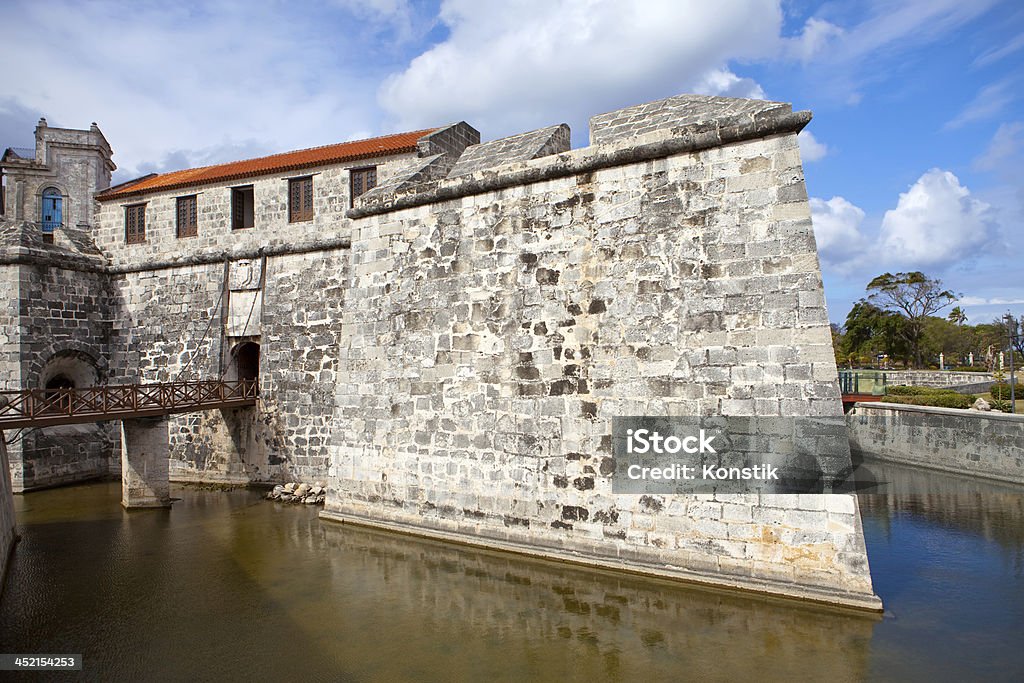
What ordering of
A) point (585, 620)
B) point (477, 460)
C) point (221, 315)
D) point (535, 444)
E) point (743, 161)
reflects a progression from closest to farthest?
point (585, 620) < point (743, 161) < point (535, 444) < point (477, 460) < point (221, 315)

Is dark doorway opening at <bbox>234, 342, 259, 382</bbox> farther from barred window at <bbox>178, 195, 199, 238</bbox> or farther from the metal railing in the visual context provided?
the metal railing

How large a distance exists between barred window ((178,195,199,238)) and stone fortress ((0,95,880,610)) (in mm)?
82

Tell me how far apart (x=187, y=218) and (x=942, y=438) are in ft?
71.0

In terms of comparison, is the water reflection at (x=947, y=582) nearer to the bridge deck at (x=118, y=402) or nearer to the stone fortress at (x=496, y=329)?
the stone fortress at (x=496, y=329)

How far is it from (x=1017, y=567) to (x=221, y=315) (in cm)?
1665

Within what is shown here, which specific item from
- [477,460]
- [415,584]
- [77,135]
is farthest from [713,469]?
[77,135]

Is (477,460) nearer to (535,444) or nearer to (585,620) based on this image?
(535,444)

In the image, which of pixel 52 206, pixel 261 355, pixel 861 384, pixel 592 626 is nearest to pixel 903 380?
pixel 861 384

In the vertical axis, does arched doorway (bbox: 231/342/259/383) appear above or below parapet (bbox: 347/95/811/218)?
below

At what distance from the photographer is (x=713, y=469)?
24.8 ft

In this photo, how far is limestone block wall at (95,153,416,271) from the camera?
47.2ft

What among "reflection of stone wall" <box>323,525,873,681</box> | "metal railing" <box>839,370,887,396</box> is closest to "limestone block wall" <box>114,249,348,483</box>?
"reflection of stone wall" <box>323,525,873,681</box>

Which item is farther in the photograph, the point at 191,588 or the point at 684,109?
the point at 684,109

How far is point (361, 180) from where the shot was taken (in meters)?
14.3
